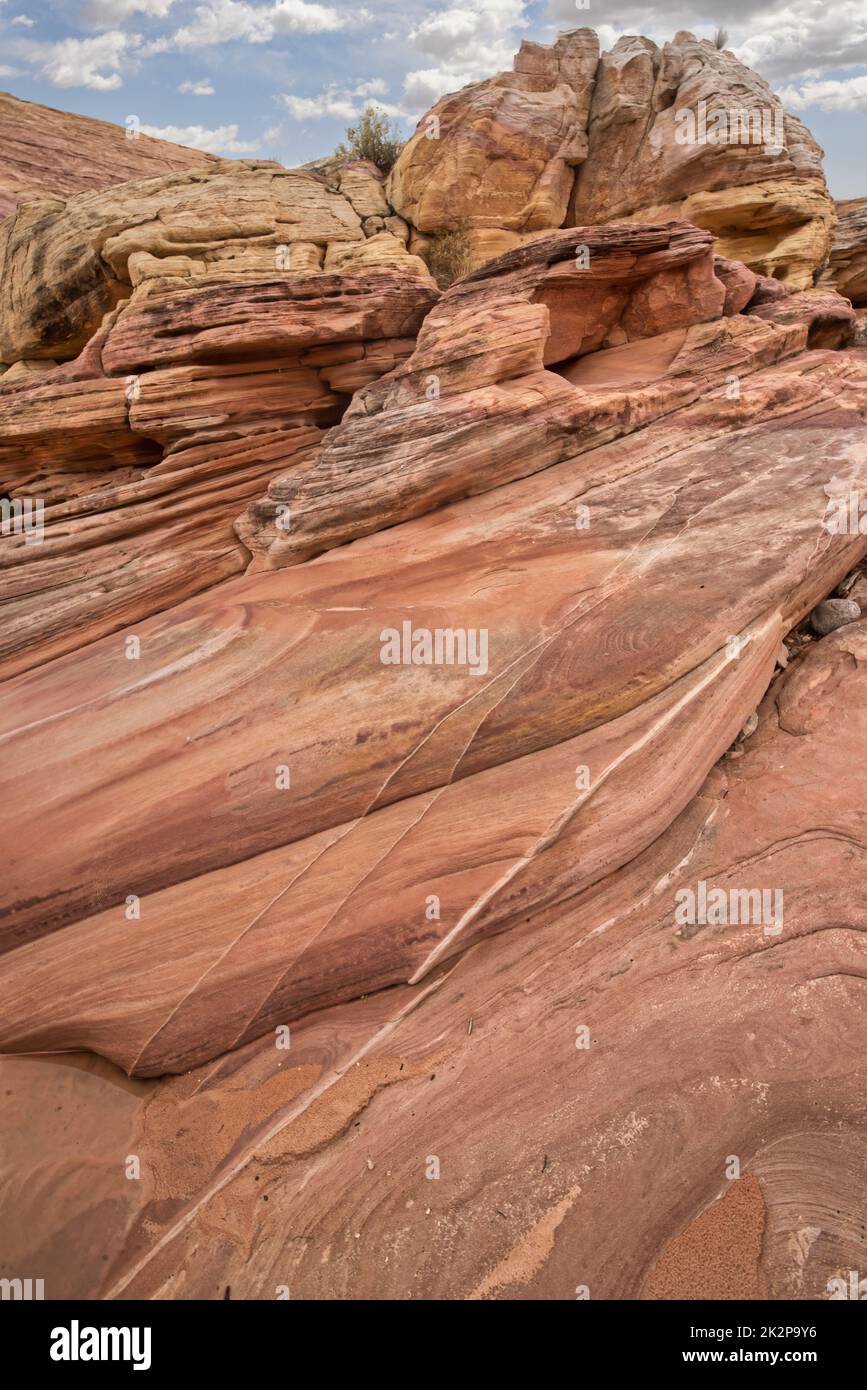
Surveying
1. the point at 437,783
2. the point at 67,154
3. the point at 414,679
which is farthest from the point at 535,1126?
the point at 67,154

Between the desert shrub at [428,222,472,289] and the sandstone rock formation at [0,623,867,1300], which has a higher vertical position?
the desert shrub at [428,222,472,289]

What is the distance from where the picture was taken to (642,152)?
16.9 metres

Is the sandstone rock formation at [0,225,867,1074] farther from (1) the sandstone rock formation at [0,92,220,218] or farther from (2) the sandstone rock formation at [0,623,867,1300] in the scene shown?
(1) the sandstone rock formation at [0,92,220,218]

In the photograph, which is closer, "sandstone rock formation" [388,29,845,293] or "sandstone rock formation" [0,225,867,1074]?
"sandstone rock formation" [0,225,867,1074]

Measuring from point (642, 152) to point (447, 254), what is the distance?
6356 millimetres

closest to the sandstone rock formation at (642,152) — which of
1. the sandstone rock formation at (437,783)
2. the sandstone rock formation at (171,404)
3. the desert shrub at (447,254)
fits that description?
the desert shrub at (447,254)

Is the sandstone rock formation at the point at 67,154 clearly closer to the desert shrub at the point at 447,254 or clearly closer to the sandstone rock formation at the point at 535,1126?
the desert shrub at the point at 447,254

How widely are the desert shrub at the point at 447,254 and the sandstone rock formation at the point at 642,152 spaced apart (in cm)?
19

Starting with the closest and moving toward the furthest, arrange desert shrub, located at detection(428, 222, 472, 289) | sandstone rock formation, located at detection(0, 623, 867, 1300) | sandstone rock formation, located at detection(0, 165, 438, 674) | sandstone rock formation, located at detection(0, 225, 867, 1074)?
1. sandstone rock formation, located at detection(0, 623, 867, 1300)
2. sandstone rock formation, located at detection(0, 225, 867, 1074)
3. sandstone rock formation, located at detection(0, 165, 438, 674)
4. desert shrub, located at detection(428, 222, 472, 289)

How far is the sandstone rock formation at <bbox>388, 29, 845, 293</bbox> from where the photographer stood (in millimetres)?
15648

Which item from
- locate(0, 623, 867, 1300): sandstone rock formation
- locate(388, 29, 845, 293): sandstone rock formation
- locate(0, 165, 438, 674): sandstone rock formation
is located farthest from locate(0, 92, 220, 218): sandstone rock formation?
locate(0, 623, 867, 1300): sandstone rock formation

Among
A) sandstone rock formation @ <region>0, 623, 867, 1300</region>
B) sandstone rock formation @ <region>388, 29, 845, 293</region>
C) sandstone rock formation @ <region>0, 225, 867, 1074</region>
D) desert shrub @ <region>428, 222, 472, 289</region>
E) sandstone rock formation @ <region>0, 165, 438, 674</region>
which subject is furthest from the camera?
sandstone rock formation @ <region>388, 29, 845, 293</region>

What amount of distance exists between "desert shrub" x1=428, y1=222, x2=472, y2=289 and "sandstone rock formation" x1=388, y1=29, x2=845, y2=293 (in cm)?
19
